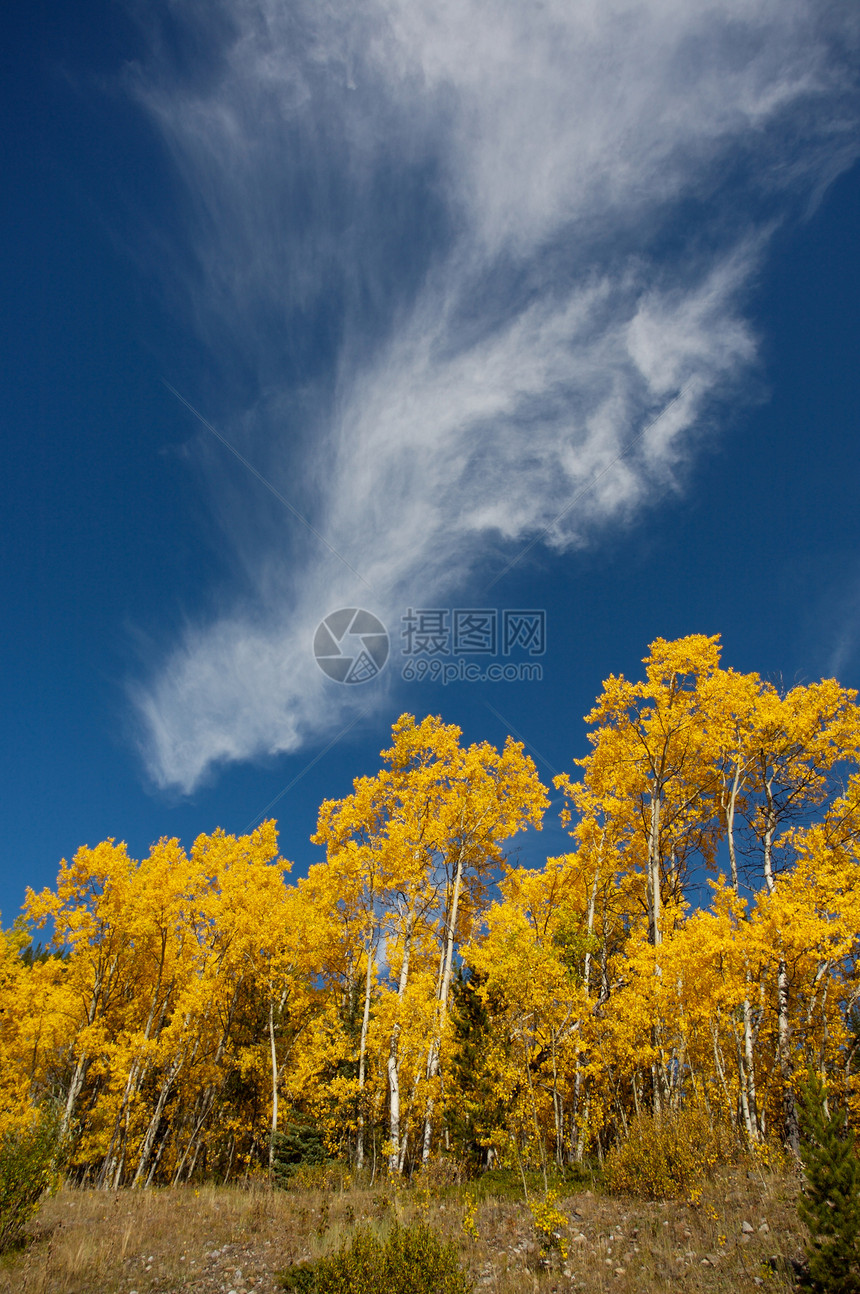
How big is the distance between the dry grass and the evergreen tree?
25.3 inches

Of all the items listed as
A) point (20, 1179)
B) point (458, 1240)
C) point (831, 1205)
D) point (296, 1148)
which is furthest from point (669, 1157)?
point (296, 1148)

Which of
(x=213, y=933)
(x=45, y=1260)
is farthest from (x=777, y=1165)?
(x=213, y=933)

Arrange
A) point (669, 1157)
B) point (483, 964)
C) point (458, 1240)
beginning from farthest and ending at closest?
point (483, 964) → point (669, 1157) → point (458, 1240)

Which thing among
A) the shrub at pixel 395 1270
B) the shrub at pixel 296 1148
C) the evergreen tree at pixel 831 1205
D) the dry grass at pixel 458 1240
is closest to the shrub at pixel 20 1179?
the dry grass at pixel 458 1240

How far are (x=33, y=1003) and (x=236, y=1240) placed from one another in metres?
11.9

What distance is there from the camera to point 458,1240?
7867 millimetres

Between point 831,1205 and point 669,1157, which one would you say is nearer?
point 831,1205

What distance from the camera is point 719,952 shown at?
993 centimetres

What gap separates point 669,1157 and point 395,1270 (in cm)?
612

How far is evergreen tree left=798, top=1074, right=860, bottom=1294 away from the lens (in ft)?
16.6

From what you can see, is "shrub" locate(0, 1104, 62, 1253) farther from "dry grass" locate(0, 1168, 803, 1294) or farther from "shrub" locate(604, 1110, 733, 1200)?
"shrub" locate(604, 1110, 733, 1200)

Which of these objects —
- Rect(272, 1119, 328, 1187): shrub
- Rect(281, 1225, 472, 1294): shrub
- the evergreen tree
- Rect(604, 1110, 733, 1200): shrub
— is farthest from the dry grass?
Rect(272, 1119, 328, 1187): shrub

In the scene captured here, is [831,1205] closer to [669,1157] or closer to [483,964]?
[669,1157]

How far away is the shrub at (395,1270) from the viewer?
495cm
